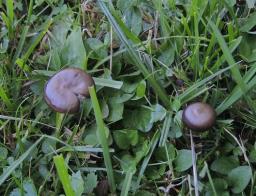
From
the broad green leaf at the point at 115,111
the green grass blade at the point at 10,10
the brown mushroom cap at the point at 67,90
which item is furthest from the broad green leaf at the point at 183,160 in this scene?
the green grass blade at the point at 10,10

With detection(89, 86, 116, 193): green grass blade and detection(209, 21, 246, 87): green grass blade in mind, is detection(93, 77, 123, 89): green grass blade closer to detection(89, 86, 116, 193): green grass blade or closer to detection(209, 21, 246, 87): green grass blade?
detection(89, 86, 116, 193): green grass blade

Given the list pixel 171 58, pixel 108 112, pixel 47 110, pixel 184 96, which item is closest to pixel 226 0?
pixel 171 58

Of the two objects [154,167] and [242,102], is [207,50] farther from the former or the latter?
[154,167]

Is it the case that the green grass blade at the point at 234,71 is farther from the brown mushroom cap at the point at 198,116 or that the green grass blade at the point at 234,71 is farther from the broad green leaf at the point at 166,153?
the broad green leaf at the point at 166,153

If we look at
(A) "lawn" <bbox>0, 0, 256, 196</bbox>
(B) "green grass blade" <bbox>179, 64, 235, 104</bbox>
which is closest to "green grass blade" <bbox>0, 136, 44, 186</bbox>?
(A) "lawn" <bbox>0, 0, 256, 196</bbox>

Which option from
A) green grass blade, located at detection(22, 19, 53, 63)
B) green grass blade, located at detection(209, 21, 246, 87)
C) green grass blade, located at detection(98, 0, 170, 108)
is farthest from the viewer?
green grass blade, located at detection(22, 19, 53, 63)

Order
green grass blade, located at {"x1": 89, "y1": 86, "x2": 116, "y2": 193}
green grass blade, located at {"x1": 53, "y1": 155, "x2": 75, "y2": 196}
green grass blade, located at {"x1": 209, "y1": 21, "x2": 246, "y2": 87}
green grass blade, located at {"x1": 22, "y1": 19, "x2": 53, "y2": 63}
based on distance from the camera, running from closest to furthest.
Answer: green grass blade, located at {"x1": 53, "y1": 155, "x2": 75, "y2": 196}
green grass blade, located at {"x1": 89, "y1": 86, "x2": 116, "y2": 193}
green grass blade, located at {"x1": 209, "y1": 21, "x2": 246, "y2": 87}
green grass blade, located at {"x1": 22, "y1": 19, "x2": 53, "y2": 63}
